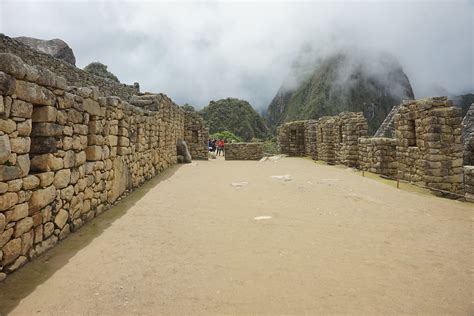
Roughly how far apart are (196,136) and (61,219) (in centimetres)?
1769

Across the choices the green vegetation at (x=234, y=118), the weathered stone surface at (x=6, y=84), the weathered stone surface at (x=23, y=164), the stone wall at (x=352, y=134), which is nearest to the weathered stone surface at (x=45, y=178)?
the weathered stone surface at (x=23, y=164)

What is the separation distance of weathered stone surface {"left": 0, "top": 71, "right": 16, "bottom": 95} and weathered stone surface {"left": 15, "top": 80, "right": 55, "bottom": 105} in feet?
0.45

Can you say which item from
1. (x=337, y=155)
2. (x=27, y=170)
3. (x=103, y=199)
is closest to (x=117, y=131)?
(x=103, y=199)

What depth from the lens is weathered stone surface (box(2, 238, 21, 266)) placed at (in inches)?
136

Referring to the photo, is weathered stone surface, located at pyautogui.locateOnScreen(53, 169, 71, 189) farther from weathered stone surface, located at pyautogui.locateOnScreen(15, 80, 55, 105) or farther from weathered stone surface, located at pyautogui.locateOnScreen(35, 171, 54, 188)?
weathered stone surface, located at pyautogui.locateOnScreen(15, 80, 55, 105)

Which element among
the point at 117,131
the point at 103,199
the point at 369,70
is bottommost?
the point at 103,199

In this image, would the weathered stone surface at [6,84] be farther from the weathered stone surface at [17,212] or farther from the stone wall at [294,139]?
the stone wall at [294,139]

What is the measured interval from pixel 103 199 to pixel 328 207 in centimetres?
506

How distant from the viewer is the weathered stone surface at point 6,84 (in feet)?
11.2

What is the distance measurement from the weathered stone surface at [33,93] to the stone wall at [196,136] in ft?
57.0

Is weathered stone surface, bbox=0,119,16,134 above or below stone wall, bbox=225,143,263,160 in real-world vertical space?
above

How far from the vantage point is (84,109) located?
225 inches

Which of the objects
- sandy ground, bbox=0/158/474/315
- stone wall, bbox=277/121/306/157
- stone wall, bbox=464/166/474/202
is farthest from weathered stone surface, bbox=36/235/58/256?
stone wall, bbox=277/121/306/157

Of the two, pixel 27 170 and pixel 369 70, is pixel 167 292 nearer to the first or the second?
pixel 27 170
